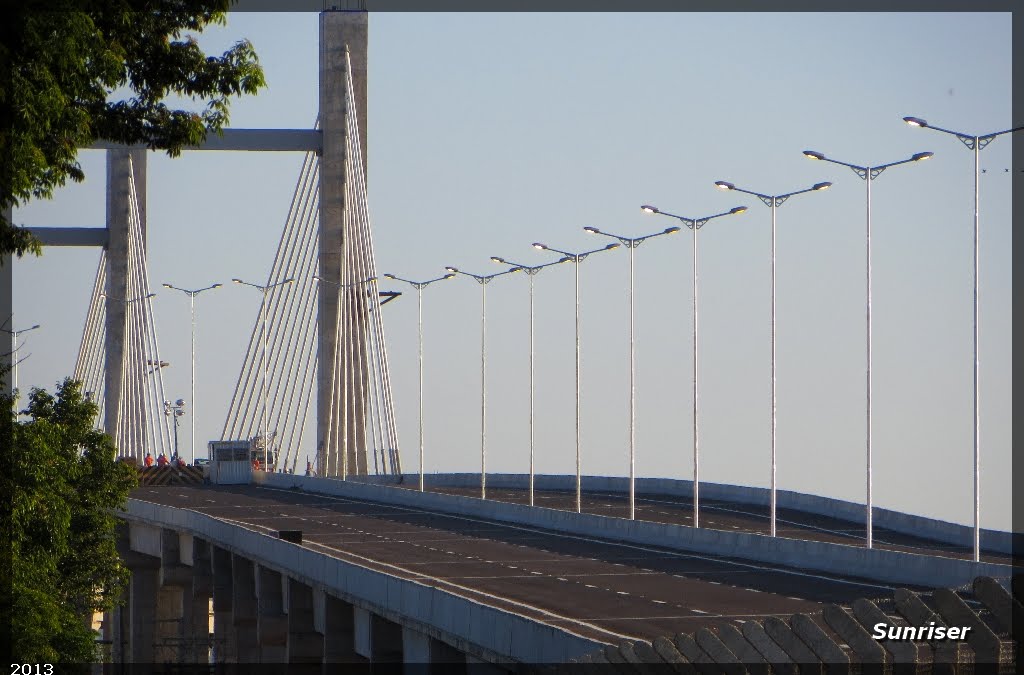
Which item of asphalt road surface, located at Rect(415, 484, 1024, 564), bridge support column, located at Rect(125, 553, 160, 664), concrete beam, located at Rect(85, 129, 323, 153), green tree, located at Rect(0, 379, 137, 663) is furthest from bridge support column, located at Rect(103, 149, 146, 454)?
green tree, located at Rect(0, 379, 137, 663)

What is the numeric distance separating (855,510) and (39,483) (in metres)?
44.6

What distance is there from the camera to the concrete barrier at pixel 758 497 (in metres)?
57.2

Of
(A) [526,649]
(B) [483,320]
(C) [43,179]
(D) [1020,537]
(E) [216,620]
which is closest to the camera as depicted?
(C) [43,179]

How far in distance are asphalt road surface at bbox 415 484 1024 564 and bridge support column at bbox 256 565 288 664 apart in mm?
13090

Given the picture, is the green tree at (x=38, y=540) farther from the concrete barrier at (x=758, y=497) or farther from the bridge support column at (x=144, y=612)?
the bridge support column at (x=144, y=612)

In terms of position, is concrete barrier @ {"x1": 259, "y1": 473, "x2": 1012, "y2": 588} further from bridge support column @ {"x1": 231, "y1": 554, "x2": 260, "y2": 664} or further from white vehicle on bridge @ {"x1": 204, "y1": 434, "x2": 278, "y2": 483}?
white vehicle on bridge @ {"x1": 204, "y1": 434, "x2": 278, "y2": 483}

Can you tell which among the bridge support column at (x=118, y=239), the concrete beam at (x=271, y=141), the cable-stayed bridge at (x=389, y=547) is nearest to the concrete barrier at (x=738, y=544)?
the cable-stayed bridge at (x=389, y=547)

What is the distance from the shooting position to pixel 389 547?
53.7m

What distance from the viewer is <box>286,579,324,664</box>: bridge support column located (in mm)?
51031

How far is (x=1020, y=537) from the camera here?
4928 centimetres

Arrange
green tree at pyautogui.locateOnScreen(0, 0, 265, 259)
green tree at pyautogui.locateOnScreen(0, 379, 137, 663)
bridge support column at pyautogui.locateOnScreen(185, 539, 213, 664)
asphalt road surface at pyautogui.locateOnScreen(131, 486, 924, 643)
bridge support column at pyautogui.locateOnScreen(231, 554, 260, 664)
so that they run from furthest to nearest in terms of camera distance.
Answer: bridge support column at pyautogui.locateOnScreen(185, 539, 213, 664)
bridge support column at pyautogui.locateOnScreen(231, 554, 260, 664)
asphalt road surface at pyautogui.locateOnScreen(131, 486, 924, 643)
green tree at pyautogui.locateOnScreen(0, 379, 137, 663)
green tree at pyautogui.locateOnScreen(0, 0, 265, 259)

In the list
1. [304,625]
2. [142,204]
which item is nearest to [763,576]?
[304,625]

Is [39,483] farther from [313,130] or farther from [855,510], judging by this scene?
[313,130]

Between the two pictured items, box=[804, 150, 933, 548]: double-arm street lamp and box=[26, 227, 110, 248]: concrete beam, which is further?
box=[26, 227, 110, 248]: concrete beam
